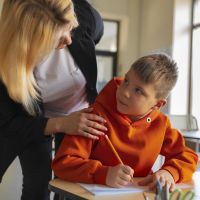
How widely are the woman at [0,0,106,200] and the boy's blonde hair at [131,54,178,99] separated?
19 centimetres

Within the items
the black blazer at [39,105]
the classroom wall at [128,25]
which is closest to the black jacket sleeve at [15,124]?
the black blazer at [39,105]

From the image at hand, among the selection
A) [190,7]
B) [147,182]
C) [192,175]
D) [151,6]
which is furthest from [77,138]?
[151,6]

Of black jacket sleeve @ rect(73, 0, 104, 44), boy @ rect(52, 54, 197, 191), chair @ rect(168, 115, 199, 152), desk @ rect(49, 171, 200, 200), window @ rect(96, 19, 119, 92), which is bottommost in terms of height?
chair @ rect(168, 115, 199, 152)

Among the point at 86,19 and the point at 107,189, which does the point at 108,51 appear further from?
the point at 107,189

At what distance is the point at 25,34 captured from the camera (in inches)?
45.3

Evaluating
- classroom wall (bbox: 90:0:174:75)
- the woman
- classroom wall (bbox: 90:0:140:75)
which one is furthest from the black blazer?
classroom wall (bbox: 90:0:140:75)

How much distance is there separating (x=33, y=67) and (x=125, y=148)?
1.32ft

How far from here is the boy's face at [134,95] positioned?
3.72ft

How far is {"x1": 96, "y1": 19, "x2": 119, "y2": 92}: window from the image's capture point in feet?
21.2

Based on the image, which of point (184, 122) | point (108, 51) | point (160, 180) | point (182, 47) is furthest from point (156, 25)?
point (160, 180)

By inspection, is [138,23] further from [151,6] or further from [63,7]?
[63,7]

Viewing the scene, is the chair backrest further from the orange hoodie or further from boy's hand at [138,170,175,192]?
boy's hand at [138,170,175,192]

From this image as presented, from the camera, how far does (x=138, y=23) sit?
6.40m

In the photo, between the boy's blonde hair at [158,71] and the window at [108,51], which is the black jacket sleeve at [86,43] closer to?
the boy's blonde hair at [158,71]
